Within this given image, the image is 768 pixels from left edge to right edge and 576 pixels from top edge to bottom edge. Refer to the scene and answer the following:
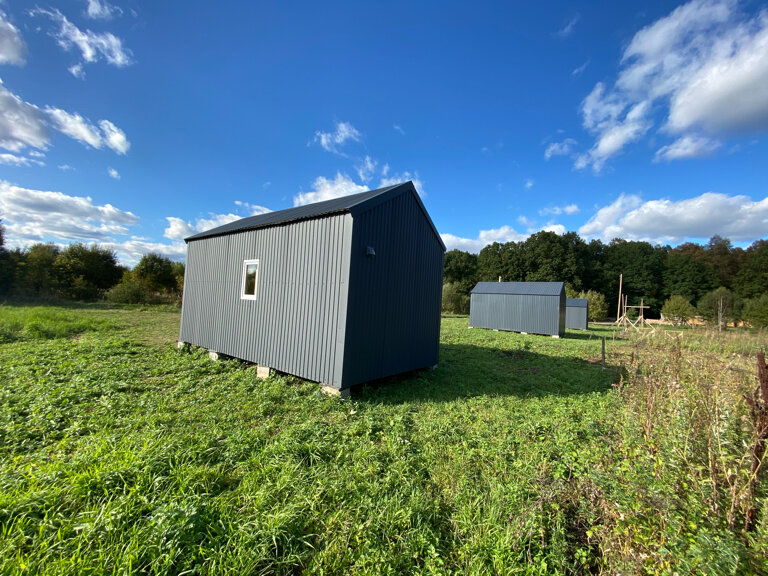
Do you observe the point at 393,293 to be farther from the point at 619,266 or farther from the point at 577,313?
the point at 619,266

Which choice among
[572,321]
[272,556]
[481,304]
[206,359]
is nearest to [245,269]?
[206,359]

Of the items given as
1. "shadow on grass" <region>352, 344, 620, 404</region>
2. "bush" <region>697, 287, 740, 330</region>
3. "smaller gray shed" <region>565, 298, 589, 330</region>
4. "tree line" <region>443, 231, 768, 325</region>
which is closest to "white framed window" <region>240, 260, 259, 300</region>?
"shadow on grass" <region>352, 344, 620, 404</region>

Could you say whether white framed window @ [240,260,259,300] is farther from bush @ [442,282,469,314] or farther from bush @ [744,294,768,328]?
bush @ [744,294,768,328]

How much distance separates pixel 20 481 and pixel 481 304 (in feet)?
67.0

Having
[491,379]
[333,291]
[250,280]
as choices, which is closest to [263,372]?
[250,280]

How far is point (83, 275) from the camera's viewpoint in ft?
86.4

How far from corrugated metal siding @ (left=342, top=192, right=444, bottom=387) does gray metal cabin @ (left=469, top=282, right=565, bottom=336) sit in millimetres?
12538

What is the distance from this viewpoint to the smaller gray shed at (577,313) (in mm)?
23656

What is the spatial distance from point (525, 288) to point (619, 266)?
39554 mm

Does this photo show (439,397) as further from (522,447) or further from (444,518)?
(444,518)

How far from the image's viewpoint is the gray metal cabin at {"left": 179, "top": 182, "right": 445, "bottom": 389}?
5.54 m

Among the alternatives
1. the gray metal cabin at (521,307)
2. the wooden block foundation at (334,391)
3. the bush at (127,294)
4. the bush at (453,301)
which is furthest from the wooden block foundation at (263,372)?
the bush at (453,301)

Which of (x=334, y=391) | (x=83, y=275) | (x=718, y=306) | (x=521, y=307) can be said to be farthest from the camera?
(x=718, y=306)

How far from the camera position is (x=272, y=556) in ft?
7.15
